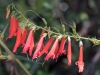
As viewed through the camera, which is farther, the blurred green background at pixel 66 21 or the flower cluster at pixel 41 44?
the blurred green background at pixel 66 21

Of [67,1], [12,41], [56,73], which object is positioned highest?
[67,1]

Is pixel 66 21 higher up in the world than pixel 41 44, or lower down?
lower down

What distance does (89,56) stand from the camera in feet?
11.4

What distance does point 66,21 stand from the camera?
3.44 meters

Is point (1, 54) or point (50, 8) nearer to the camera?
point (1, 54)

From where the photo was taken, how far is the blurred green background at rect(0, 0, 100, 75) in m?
3.22

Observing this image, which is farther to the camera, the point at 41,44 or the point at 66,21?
the point at 66,21

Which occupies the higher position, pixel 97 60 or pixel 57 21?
pixel 57 21

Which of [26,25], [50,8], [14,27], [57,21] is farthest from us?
[57,21]

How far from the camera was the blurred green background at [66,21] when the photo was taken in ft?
10.6

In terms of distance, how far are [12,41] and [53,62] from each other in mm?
491

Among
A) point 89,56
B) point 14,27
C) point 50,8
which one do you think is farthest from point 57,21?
point 14,27

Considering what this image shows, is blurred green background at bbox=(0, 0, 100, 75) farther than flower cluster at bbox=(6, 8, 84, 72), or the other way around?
blurred green background at bbox=(0, 0, 100, 75)

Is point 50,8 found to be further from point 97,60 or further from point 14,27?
point 14,27
